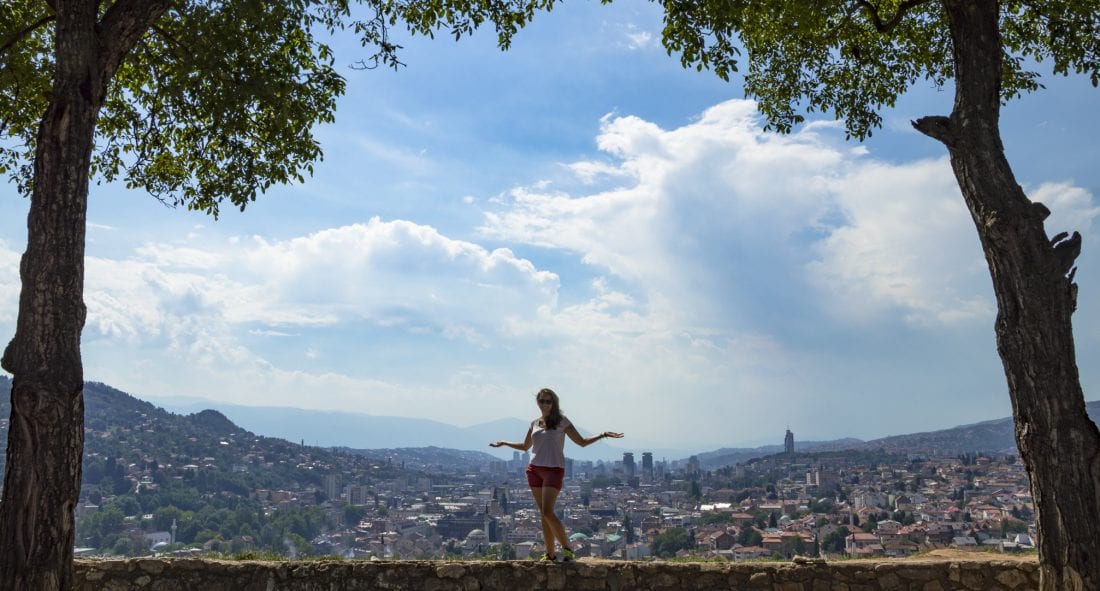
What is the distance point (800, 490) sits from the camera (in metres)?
23.8

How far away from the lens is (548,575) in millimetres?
7715

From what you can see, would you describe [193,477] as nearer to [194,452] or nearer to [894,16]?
[194,452]

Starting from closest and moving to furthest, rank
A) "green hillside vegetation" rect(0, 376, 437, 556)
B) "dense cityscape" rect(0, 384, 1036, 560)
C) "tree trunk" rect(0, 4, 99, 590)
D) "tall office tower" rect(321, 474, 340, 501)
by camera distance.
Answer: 1. "tree trunk" rect(0, 4, 99, 590)
2. "dense cityscape" rect(0, 384, 1036, 560)
3. "green hillside vegetation" rect(0, 376, 437, 556)
4. "tall office tower" rect(321, 474, 340, 501)

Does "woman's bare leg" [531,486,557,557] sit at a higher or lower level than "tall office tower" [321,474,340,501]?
higher

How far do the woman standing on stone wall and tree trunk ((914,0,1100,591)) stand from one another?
3.45 metres

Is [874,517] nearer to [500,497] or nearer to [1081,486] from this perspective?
[500,497]

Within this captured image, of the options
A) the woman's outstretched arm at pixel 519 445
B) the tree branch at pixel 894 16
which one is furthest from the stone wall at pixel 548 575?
the tree branch at pixel 894 16

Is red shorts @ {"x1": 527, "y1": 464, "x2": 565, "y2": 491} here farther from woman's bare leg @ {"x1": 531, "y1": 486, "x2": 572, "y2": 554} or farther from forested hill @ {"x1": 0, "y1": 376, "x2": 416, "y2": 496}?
forested hill @ {"x1": 0, "y1": 376, "x2": 416, "y2": 496}

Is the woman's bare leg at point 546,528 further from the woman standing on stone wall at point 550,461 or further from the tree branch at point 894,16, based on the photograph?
the tree branch at point 894,16

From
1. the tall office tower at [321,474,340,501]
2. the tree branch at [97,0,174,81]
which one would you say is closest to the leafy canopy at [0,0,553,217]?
the tree branch at [97,0,174,81]

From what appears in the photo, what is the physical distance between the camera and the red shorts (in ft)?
26.0

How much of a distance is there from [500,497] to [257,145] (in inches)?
320

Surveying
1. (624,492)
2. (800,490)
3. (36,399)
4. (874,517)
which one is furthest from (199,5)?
(800,490)

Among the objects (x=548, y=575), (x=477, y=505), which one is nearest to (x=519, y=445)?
(x=548, y=575)
